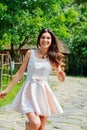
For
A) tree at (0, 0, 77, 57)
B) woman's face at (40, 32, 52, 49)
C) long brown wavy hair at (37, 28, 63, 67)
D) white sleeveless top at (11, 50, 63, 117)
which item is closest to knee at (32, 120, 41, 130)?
white sleeveless top at (11, 50, 63, 117)

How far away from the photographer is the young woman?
5.34 meters

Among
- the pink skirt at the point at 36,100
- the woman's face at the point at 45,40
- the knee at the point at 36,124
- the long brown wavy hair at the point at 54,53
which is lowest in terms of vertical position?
the knee at the point at 36,124

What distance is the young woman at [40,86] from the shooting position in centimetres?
534

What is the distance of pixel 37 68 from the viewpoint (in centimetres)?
554

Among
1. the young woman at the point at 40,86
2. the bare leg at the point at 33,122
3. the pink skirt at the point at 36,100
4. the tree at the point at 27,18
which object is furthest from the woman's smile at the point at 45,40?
the tree at the point at 27,18

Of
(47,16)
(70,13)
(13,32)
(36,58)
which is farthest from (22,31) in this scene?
(36,58)

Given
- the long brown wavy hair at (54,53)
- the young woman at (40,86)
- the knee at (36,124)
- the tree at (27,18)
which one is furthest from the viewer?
the tree at (27,18)

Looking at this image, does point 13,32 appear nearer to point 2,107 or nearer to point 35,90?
point 2,107

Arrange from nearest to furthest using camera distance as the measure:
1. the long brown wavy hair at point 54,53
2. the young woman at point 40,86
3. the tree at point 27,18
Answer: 1. the young woman at point 40,86
2. the long brown wavy hair at point 54,53
3. the tree at point 27,18

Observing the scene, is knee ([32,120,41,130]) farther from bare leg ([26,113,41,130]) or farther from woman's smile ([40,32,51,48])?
woman's smile ([40,32,51,48])

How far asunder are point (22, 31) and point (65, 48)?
77.6 feet

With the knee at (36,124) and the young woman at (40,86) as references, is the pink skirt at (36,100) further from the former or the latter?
the knee at (36,124)

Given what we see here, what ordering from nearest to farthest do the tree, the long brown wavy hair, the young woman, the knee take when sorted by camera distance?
the knee
the young woman
the long brown wavy hair
the tree

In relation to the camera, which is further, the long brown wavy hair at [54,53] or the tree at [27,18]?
the tree at [27,18]
